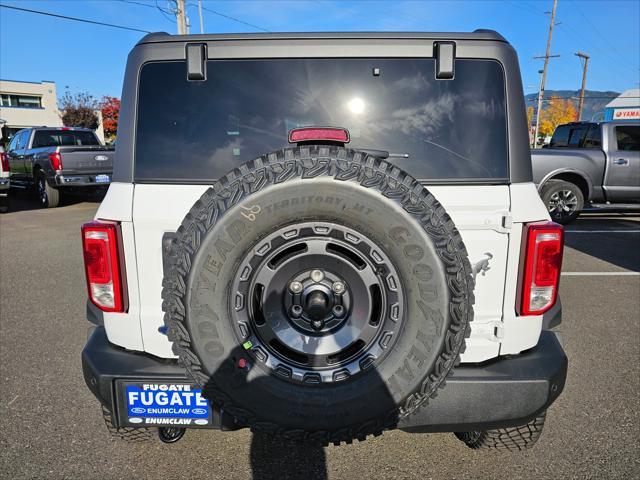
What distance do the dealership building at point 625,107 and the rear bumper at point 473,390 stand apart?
34.2 m

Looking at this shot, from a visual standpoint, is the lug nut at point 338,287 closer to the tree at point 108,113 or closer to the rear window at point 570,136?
the rear window at point 570,136

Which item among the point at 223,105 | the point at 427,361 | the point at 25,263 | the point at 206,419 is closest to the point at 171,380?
the point at 206,419

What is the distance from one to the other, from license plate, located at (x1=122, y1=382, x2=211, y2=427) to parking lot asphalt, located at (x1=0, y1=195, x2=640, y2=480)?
525 millimetres

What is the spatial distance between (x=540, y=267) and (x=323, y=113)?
113cm

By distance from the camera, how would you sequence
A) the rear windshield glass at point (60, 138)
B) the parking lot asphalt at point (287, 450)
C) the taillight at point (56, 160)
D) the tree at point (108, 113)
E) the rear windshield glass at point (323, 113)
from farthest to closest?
1. the tree at point (108, 113)
2. the rear windshield glass at point (60, 138)
3. the taillight at point (56, 160)
4. the parking lot asphalt at point (287, 450)
5. the rear windshield glass at point (323, 113)

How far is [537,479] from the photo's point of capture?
7.09ft

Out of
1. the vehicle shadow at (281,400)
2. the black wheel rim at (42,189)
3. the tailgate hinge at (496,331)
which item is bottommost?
the black wheel rim at (42,189)

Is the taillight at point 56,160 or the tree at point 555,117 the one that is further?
the tree at point 555,117

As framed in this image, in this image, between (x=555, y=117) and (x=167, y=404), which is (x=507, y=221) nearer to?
(x=167, y=404)

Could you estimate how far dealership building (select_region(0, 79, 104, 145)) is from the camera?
41.8 meters

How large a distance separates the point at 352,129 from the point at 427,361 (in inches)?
Result: 39.4

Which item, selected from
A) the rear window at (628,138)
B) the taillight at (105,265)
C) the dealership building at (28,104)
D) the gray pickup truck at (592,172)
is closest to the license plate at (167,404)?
the taillight at (105,265)

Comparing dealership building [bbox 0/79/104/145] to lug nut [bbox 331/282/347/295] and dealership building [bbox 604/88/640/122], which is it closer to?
dealership building [bbox 604/88/640/122]

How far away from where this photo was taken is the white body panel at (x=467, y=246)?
71.5 inches
